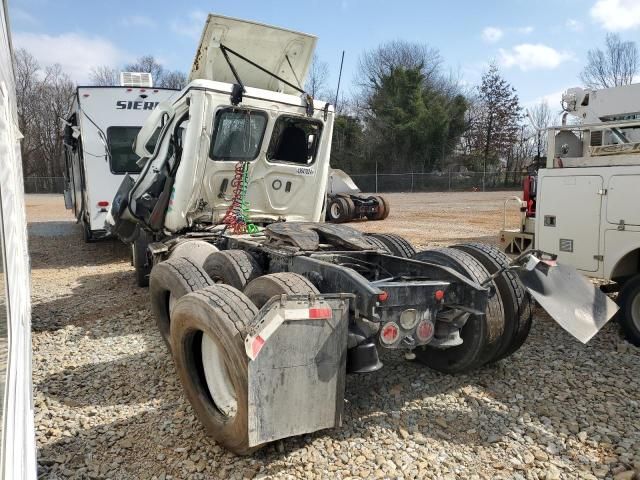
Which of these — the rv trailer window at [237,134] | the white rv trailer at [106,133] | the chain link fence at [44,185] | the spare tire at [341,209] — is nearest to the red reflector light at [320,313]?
the rv trailer window at [237,134]

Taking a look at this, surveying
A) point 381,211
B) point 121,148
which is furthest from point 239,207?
point 381,211

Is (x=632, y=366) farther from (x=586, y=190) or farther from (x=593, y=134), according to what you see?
(x=593, y=134)

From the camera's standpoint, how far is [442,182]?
4181cm

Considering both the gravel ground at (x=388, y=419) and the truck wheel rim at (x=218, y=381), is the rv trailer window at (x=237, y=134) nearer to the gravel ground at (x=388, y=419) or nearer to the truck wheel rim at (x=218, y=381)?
the gravel ground at (x=388, y=419)

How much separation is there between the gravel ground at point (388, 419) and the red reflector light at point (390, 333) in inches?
25.3

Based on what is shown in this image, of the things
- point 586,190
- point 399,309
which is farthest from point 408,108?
point 399,309

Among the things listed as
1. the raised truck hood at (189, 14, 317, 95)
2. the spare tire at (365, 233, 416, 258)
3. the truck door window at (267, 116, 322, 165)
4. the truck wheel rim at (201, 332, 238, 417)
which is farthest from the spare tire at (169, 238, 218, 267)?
the raised truck hood at (189, 14, 317, 95)

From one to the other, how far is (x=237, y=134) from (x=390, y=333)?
11.7 feet

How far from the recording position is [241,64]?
20.6 ft

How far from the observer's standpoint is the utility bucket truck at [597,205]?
209 inches

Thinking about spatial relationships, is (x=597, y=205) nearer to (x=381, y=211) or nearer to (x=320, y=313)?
(x=320, y=313)

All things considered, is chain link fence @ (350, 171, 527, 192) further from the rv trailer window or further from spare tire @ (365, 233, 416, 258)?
spare tire @ (365, 233, 416, 258)

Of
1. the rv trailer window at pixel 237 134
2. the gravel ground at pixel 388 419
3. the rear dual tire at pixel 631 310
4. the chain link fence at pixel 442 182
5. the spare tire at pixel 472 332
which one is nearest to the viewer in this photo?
the gravel ground at pixel 388 419

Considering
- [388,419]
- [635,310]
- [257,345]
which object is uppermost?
[257,345]
